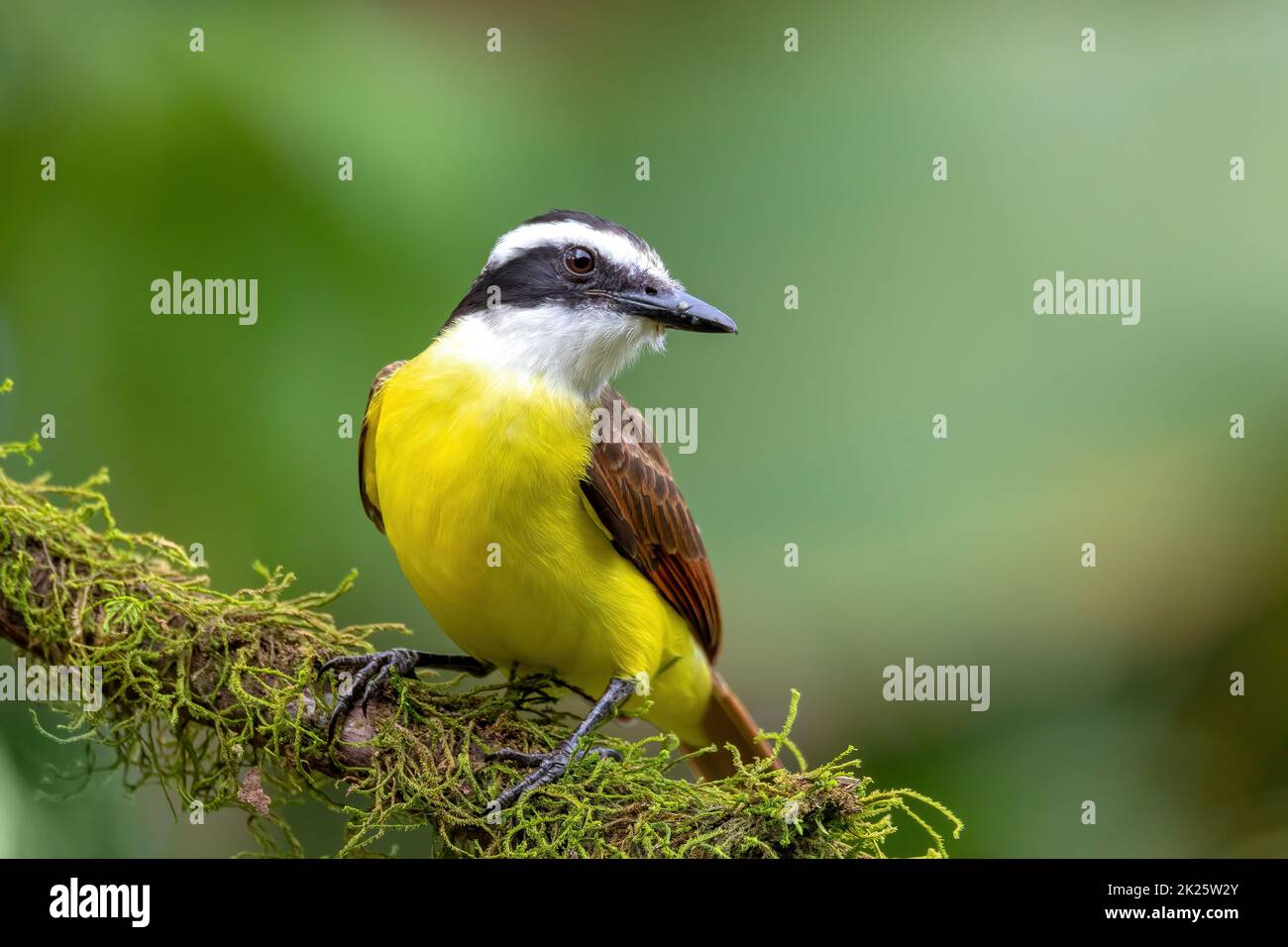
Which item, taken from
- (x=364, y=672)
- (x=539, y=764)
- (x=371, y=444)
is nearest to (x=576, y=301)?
(x=371, y=444)

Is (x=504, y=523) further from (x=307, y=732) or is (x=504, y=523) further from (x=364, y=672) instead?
(x=307, y=732)

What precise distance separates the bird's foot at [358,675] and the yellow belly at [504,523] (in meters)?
0.26

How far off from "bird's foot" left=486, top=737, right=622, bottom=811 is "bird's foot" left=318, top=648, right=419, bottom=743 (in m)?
0.38

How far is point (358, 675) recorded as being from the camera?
10.3 feet

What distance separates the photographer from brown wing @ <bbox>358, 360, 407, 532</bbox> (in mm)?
3732

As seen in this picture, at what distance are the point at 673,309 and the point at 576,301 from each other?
293 mm

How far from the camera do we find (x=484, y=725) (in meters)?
3.20

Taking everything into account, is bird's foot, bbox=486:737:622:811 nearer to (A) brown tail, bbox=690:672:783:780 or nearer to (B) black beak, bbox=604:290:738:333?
(A) brown tail, bbox=690:672:783:780

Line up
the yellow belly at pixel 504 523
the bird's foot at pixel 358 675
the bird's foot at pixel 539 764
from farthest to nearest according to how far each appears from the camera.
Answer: the yellow belly at pixel 504 523
the bird's foot at pixel 358 675
the bird's foot at pixel 539 764

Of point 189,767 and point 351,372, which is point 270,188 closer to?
point 351,372

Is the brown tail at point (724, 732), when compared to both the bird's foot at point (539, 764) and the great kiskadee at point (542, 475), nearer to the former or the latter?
the great kiskadee at point (542, 475)

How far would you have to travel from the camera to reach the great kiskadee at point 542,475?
3285 millimetres

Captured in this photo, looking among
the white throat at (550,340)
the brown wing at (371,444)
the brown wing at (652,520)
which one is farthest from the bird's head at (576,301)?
the brown wing at (371,444)

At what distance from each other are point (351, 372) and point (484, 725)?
1.53 m
